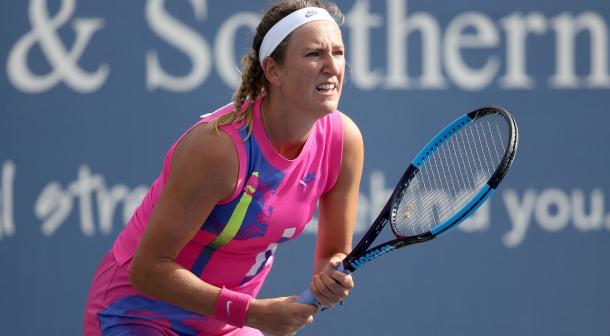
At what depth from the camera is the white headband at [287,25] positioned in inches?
98.3

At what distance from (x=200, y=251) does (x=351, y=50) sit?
74.9 inches

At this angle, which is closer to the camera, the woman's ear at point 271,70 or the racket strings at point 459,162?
the woman's ear at point 271,70

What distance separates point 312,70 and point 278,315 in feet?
1.90

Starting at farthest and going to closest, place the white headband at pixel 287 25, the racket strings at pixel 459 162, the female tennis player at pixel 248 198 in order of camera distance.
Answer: the racket strings at pixel 459 162
the white headband at pixel 287 25
the female tennis player at pixel 248 198

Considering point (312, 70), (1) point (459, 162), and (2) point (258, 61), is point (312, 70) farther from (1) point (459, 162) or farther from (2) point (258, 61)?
(1) point (459, 162)

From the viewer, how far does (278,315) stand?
2.45 metres

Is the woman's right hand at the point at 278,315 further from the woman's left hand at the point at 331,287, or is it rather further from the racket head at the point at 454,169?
the racket head at the point at 454,169

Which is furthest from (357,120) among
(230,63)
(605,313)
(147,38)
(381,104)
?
(605,313)

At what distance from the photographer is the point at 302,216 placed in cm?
253

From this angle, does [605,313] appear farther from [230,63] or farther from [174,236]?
[174,236]

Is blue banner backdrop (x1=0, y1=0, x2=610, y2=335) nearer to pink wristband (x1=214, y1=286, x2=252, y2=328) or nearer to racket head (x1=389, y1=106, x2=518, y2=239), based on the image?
racket head (x1=389, y1=106, x2=518, y2=239)

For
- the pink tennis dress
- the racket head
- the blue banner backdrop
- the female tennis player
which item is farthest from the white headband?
the blue banner backdrop

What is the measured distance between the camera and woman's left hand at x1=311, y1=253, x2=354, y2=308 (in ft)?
7.98

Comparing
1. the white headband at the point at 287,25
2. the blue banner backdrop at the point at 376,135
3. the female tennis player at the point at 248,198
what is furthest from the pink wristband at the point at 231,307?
the blue banner backdrop at the point at 376,135
